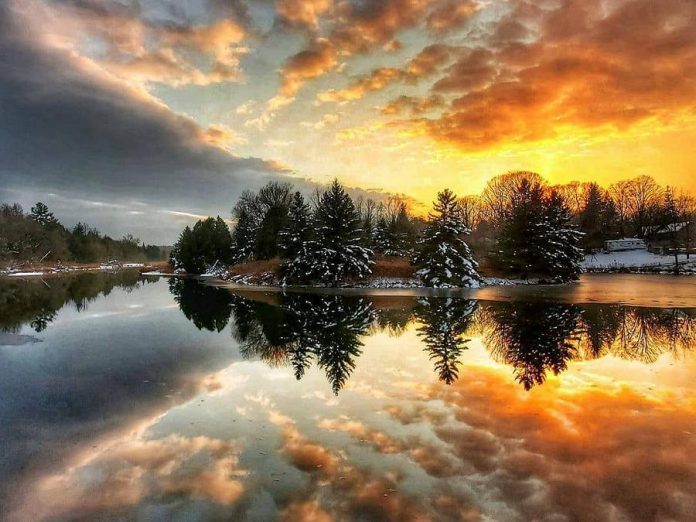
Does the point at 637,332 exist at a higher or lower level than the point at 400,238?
lower

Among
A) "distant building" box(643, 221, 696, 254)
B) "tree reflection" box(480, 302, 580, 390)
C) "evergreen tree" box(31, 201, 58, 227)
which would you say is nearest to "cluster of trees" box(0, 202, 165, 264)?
"evergreen tree" box(31, 201, 58, 227)

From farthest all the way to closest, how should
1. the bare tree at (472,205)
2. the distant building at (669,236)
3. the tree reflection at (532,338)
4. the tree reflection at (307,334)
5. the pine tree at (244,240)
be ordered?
1. the bare tree at (472,205)
2. the distant building at (669,236)
3. the pine tree at (244,240)
4. the tree reflection at (307,334)
5. the tree reflection at (532,338)

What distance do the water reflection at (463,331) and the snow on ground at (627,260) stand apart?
183 ft

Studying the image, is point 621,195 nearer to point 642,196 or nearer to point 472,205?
point 642,196

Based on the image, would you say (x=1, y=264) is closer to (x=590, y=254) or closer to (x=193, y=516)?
(x=193, y=516)

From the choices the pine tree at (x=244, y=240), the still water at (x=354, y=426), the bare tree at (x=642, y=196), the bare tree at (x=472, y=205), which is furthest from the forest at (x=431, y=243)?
the bare tree at (x=642, y=196)

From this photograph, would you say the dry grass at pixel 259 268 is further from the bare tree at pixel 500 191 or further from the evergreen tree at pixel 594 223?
the evergreen tree at pixel 594 223

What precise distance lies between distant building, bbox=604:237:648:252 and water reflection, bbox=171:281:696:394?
259 feet

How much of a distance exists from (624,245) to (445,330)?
93.6m

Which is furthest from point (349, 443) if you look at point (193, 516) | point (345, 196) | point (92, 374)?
point (345, 196)

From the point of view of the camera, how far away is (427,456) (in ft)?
19.4

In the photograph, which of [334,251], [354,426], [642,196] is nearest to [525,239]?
[334,251]

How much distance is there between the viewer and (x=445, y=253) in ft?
140

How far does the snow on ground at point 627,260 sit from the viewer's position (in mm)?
68312
